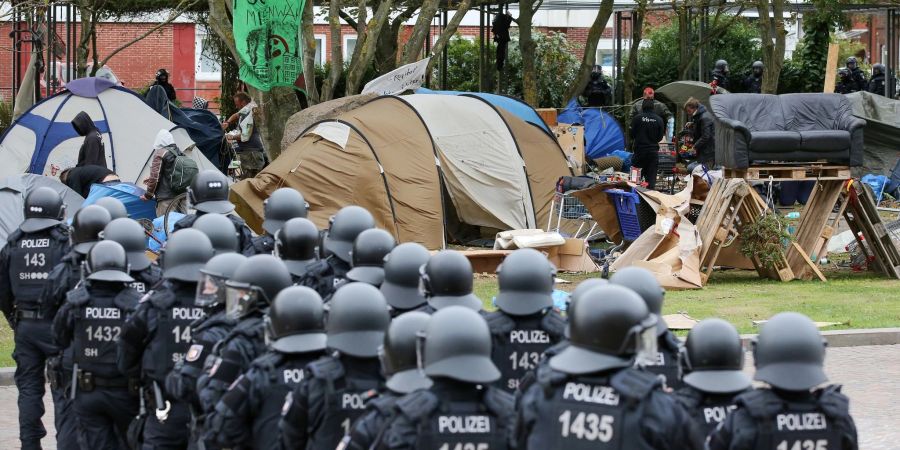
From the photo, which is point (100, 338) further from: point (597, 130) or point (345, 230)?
point (597, 130)

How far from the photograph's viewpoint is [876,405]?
10.3m

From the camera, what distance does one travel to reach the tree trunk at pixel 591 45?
2688cm

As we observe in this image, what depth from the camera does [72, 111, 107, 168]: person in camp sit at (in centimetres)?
1606

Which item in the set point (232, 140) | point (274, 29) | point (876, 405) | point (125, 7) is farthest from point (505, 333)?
point (125, 7)

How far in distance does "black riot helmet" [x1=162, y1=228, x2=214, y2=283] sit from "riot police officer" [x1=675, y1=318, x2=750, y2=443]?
309 centimetres

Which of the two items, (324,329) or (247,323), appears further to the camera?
(247,323)

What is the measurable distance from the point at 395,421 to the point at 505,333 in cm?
165

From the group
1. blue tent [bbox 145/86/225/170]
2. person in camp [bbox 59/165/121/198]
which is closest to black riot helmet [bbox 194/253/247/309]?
person in camp [bbox 59/165/121/198]

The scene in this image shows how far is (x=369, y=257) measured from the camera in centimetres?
788

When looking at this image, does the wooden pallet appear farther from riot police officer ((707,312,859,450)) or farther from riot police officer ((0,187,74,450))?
riot police officer ((707,312,859,450))

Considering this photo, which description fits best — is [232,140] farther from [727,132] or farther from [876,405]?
[876,405]

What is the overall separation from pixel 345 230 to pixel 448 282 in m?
2.29

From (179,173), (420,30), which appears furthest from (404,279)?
(420,30)

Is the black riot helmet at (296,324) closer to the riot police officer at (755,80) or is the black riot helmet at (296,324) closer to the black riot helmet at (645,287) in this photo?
the black riot helmet at (645,287)
